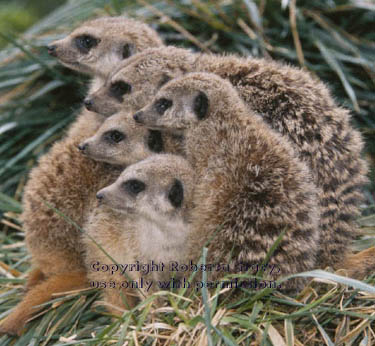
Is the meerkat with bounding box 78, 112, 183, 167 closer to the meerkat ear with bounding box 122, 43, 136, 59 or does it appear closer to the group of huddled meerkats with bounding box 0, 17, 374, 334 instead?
the group of huddled meerkats with bounding box 0, 17, 374, 334

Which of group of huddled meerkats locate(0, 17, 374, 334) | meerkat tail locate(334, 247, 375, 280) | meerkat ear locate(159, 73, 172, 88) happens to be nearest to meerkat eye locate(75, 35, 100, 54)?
group of huddled meerkats locate(0, 17, 374, 334)

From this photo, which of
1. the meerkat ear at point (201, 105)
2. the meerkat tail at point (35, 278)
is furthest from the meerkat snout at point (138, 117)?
the meerkat tail at point (35, 278)

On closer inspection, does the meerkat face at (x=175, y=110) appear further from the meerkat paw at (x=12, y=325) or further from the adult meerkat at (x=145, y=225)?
the meerkat paw at (x=12, y=325)

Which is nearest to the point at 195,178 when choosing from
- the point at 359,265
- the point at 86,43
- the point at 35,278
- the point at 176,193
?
the point at 176,193

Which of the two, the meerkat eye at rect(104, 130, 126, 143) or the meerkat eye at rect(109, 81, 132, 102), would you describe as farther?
the meerkat eye at rect(109, 81, 132, 102)

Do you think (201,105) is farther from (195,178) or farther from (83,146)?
(83,146)

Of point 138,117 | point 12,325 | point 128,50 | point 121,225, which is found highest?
point 128,50
